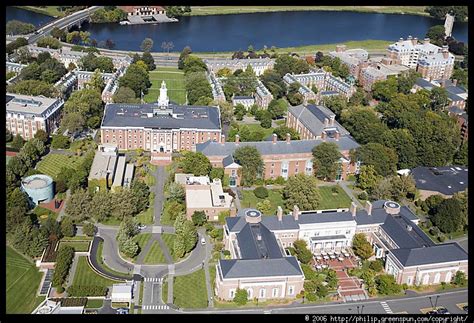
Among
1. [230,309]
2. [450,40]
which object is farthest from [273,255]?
[450,40]

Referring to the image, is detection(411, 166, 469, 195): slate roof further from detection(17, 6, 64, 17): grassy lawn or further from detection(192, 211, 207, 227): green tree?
detection(17, 6, 64, 17): grassy lawn

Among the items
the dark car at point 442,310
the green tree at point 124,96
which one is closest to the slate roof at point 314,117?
the green tree at point 124,96

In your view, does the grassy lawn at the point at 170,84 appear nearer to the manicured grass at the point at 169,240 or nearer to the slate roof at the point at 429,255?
the manicured grass at the point at 169,240

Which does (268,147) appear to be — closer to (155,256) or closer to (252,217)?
(252,217)

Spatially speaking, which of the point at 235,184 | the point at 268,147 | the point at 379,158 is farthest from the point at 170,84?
the point at 379,158

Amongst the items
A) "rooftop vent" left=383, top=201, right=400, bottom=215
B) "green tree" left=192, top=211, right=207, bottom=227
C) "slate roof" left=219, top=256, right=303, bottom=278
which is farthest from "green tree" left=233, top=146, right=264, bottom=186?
"slate roof" left=219, top=256, right=303, bottom=278
